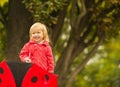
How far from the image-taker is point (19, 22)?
1276 centimetres

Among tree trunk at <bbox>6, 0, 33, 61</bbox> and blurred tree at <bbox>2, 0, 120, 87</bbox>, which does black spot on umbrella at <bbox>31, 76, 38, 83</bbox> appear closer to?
blurred tree at <bbox>2, 0, 120, 87</bbox>

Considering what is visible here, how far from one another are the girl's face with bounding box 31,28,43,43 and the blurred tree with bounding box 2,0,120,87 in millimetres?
2348

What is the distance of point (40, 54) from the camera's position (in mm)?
9117

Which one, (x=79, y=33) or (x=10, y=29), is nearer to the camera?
(x=10, y=29)

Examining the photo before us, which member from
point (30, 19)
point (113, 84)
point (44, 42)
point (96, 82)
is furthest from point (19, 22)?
point (96, 82)

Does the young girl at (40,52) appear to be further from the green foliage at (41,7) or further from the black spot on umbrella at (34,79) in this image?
the green foliage at (41,7)

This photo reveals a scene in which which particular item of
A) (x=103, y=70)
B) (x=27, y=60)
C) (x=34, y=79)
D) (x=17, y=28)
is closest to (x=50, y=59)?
(x=27, y=60)

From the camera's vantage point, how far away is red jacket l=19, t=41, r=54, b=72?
9.10 metres

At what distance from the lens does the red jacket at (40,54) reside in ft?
29.9

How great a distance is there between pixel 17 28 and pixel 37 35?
377 cm

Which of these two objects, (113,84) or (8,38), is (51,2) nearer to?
(8,38)

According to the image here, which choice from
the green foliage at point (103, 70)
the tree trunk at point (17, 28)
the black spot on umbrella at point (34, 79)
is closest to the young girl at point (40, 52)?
the black spot on umbrella at point (34, 79)

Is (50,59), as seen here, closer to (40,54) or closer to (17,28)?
(40,54)

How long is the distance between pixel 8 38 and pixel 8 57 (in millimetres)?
526
